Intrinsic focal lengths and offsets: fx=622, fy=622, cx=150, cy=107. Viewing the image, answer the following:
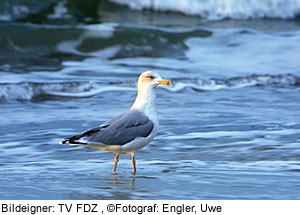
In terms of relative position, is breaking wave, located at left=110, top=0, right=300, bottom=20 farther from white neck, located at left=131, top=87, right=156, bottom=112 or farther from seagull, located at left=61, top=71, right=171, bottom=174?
seagull, located at left=61, top=71, right=171, bottom=174

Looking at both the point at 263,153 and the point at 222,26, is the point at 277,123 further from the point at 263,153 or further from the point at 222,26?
the point at 222,26

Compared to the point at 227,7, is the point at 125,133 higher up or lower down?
lower down

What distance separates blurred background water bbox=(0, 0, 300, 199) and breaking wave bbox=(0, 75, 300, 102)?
2 centimetres

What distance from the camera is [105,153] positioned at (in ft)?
20.1

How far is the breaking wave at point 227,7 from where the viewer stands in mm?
16953

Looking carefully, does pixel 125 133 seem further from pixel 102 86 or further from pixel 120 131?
pixel 102 86

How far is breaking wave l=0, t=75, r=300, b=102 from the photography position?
9508 millimetres

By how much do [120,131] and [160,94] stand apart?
180 inches

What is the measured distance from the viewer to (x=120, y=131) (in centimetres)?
525

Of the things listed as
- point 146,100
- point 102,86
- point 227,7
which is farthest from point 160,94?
point 227,7

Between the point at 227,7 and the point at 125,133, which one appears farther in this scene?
the point at 227,7

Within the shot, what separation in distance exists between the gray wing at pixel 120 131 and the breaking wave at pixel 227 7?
1174cm

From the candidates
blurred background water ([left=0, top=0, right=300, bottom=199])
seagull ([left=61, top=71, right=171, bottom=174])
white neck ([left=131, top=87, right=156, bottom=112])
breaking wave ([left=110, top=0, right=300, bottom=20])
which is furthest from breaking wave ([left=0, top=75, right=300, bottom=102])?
breaking wave ([left=110, top=0, right=300, bottom=20])
